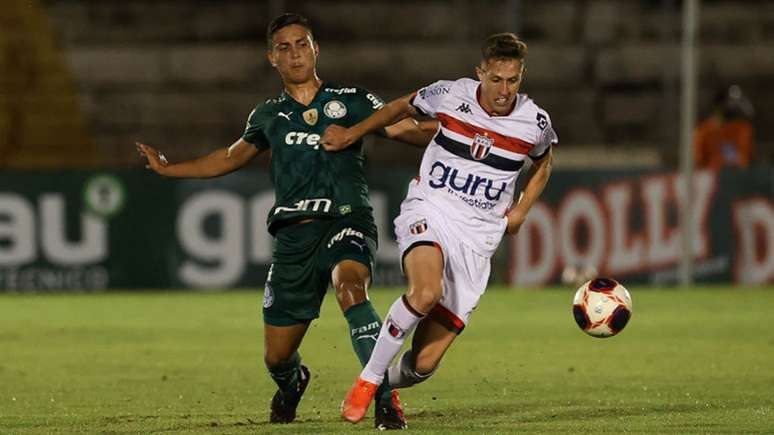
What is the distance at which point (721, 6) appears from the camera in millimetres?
28141

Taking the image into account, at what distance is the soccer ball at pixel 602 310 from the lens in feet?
27.3

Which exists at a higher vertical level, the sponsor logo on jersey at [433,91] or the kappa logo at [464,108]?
the sponsor logo on jersey at [433,91]

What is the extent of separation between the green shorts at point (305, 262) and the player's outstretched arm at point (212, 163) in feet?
1.71

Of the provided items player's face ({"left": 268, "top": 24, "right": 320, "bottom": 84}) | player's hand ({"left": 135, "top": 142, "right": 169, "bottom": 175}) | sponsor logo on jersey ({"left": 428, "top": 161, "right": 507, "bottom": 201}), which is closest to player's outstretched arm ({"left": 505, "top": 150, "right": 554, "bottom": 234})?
sponsor logo on jersey ({"left": 428, "top": 161, "right": 507, "bottom": 201})

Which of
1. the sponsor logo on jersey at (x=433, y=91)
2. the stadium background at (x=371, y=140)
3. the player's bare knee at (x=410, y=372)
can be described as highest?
the sponsor logo on jersey at (x=433, y=91)

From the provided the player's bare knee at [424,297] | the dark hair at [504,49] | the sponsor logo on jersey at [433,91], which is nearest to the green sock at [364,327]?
the player's bare knee at [424,297]

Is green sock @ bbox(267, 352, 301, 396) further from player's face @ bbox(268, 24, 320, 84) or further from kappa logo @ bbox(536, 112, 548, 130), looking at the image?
kappa logo @ bbox(536, 112, 548, 130)

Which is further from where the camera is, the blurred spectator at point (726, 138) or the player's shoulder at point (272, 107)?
the blurred spectator at point (726, 138)

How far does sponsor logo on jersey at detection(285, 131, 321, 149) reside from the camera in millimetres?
7887

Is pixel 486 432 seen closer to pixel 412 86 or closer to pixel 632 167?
pixel 632 167

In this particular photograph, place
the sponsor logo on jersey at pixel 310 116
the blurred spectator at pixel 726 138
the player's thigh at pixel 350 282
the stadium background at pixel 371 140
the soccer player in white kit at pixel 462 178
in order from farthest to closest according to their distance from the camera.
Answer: the blurred spectator at pixel 726 138 → the stadium background at pixel 371 140 → the sponsor logo on jersey at pixel 310 116 → the soccer player in white kit at pixel 462 178 → the player's thigh at pixel 350 282

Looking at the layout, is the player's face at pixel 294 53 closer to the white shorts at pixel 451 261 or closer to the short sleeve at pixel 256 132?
the short sleeve at pixel 256 132

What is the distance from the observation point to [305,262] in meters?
7.81

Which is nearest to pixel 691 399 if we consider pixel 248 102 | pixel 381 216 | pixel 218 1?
pixel 381 216
